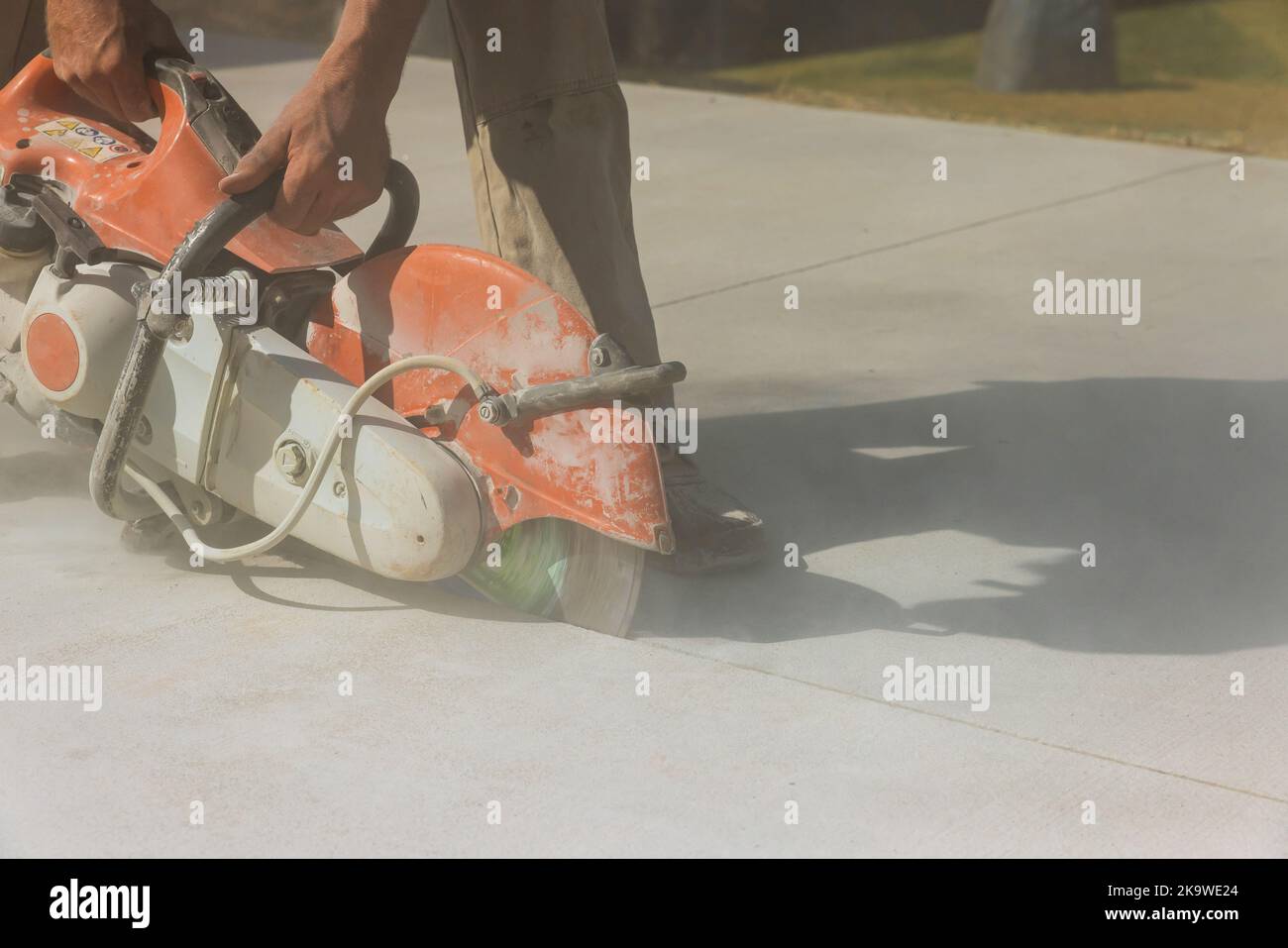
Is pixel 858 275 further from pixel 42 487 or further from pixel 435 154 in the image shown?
pixel 42 487

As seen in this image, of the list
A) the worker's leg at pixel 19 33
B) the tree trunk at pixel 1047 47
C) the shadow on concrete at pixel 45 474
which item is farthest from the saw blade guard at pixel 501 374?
the tree trunk at pixel 1047 47

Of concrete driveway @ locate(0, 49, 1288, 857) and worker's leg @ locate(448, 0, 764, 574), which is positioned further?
worker's leg @ locate(448, 0, 764, 574)

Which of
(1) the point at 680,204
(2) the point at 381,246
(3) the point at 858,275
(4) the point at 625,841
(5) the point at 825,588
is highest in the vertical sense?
(1) the point at 680,204

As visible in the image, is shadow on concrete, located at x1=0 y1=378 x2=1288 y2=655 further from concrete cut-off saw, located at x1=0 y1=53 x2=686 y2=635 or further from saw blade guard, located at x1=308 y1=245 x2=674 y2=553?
saw blade guard, located at x1=308 y1=245 x2=674 y2=553

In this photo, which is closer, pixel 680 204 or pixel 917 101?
pixel 680 204

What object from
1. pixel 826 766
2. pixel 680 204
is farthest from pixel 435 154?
pixel 826 766

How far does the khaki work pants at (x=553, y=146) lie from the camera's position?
3363 millimetres

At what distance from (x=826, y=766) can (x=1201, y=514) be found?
1447mm

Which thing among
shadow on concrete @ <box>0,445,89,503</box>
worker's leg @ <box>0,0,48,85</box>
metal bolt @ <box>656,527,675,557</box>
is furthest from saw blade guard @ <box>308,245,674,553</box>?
worker's leg @ <box>0,0,48,85</box>

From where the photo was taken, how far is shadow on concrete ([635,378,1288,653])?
3.10 meters

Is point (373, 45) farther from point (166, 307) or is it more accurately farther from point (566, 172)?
point (566, 172)

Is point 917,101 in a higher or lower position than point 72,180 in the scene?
higher

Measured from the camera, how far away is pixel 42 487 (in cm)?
372

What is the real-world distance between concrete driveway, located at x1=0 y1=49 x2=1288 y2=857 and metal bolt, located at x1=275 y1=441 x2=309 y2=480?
27 cm
